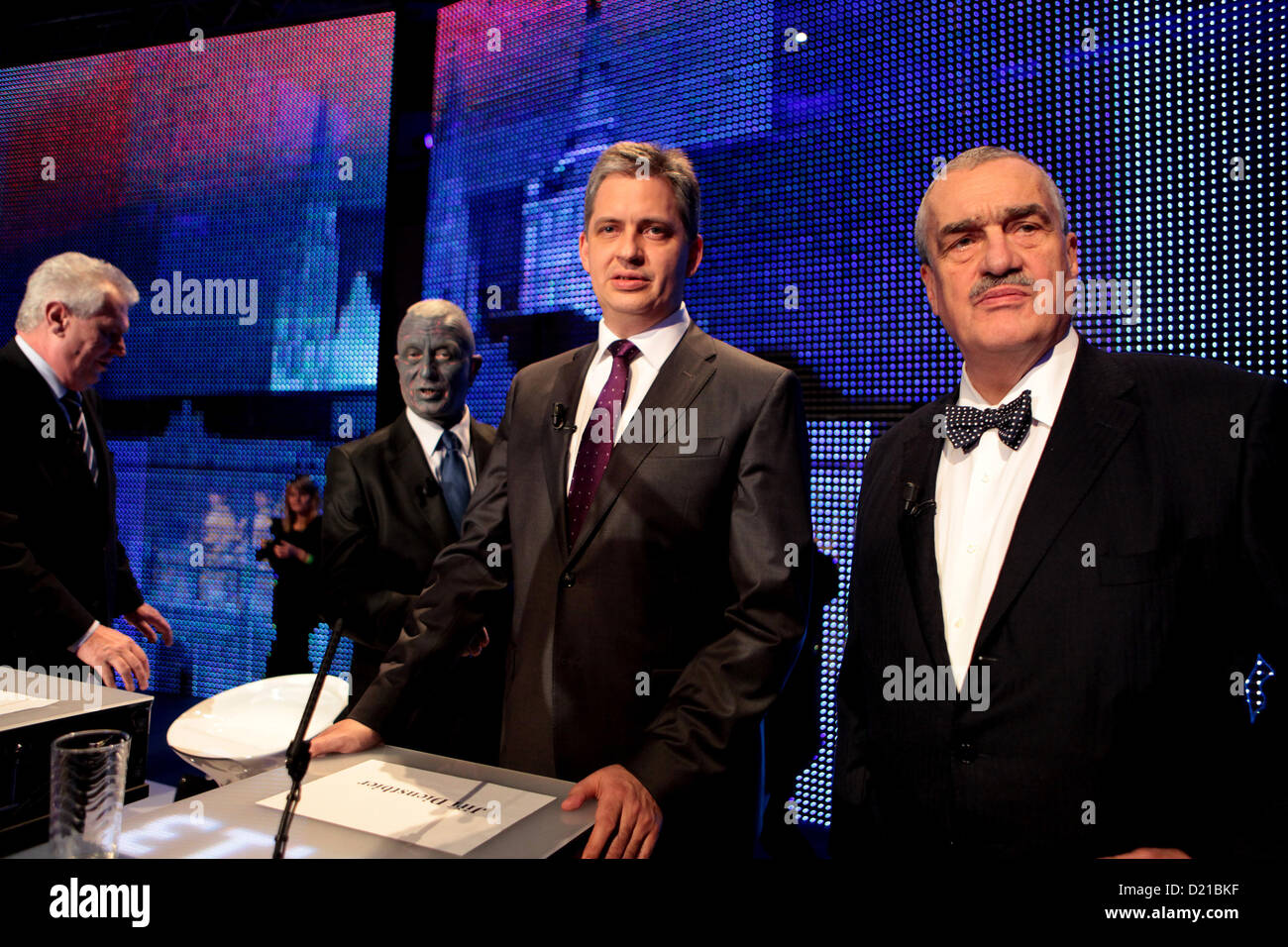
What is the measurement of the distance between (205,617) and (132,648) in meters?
3.85

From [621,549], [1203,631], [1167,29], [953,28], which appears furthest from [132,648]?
[1167,29]

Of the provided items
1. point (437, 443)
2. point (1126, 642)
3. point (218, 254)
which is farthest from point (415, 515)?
point (218, 254)

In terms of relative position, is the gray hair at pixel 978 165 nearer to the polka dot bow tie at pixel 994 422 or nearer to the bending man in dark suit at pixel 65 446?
the polka dot bow tie at pixel 994 422

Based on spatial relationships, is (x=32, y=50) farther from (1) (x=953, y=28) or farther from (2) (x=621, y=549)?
(2) (x=621, y=549)

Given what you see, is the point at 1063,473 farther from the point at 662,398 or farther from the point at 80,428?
the point at 80,428

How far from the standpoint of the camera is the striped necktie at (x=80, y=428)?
11.2ft

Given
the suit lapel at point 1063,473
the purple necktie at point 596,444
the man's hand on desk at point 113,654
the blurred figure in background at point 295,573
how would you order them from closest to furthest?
the suit lapel at point 1063,473 < the purple necktie at point 596,444 < the man's hand on desk at point 113,654 < the blurred figure in background at point 295,573

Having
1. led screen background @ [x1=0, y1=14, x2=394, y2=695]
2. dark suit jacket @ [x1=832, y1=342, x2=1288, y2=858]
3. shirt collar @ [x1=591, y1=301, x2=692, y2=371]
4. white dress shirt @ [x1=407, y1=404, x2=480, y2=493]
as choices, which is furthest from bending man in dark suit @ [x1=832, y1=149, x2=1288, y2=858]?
led screen background @ [x1=0, y1=14, x2=394, y2=695]

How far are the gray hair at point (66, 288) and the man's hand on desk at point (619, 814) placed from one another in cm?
362

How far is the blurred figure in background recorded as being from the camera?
5379 mm

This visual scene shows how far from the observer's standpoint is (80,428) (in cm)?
345

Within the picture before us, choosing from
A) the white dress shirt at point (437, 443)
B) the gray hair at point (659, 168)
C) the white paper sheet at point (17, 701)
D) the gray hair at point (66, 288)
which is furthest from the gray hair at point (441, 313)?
the white paper sheet at point (17, 701)

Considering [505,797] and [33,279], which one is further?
[33,279]
